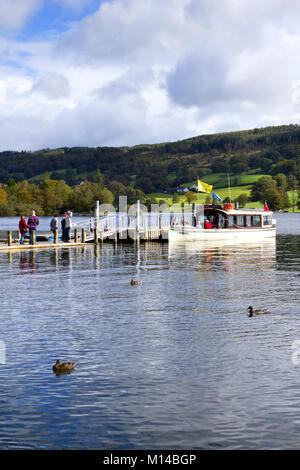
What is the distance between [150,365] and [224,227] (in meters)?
58.4

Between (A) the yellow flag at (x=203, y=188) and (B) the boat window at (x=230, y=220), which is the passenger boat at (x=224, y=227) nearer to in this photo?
(B) the boat window at (x=230, y=220)

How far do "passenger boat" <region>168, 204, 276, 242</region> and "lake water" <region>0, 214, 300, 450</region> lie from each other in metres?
37.5

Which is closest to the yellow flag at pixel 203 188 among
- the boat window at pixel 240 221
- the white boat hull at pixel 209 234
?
the white boat hull at pixel 209 234

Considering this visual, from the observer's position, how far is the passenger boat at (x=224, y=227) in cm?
6962

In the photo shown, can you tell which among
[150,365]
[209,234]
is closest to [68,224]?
[209,234]

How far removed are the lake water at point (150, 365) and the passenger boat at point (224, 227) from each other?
37.5m

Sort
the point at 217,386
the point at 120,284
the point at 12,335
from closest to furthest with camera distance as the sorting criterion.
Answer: the point at 217,386
the point at 12,335
the point at 120,284

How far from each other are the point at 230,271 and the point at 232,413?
27.1 meters

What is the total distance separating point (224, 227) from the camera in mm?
72750

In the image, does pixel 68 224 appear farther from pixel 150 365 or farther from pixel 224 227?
pixel 150 365
